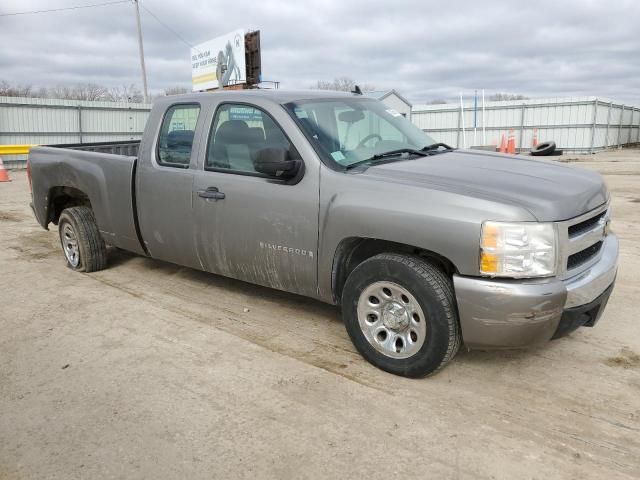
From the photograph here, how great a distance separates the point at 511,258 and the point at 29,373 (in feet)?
10.1

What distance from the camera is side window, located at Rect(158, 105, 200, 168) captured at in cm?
450

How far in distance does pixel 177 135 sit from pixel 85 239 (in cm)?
180

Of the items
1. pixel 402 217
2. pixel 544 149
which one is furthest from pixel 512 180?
pixel 544 149

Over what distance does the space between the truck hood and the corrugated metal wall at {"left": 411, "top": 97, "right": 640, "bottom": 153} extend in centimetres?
2623

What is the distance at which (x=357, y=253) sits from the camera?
146 inches

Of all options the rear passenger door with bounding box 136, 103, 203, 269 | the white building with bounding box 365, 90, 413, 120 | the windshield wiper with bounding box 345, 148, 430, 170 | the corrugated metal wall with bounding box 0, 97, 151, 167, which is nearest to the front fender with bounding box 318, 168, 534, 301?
the windshield wiper with bounding box 345, 148, 430, 170

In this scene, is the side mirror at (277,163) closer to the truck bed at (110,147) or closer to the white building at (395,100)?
the truck bed at (110,147)

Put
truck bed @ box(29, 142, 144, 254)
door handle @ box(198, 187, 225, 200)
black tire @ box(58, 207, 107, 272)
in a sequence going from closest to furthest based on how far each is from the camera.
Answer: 1. door handle @ box(198, 187, 225, 200)
2. truck bed @ box(29, 142, 144, 254)
3. black tire @ box(58, 207, 107, 272)

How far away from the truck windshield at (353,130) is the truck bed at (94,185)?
1.83 m

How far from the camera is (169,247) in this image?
4.76 meters

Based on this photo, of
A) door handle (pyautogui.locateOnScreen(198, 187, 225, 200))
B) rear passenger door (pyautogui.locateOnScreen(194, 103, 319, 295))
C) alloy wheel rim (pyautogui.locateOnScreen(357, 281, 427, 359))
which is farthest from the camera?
door handle (pyautogui.locateOnScreen(198, 187, 225, 200))

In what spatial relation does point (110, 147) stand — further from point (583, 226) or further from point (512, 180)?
point (583, 226)

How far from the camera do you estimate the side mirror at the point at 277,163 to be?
3.59 m

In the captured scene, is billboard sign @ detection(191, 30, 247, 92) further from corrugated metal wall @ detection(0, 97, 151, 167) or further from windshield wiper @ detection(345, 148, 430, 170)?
windshield wiper @ detection(345, 148, 430, 170)
